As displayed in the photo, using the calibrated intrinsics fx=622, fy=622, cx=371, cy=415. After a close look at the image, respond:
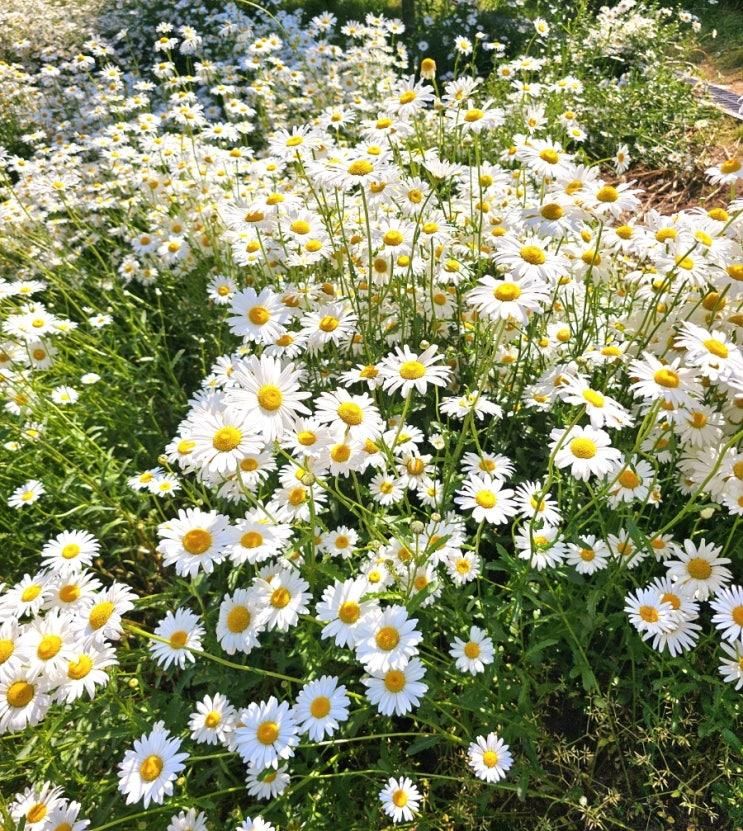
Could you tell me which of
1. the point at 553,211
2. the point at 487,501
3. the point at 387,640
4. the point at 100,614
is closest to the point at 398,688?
the point at 387,640

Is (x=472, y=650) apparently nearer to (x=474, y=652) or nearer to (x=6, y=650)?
(x=474, y=652)

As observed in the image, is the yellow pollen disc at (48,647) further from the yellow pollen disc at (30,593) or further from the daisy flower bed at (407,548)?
the yellow pollen disc at (30,593)

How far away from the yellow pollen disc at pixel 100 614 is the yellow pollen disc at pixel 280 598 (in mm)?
511

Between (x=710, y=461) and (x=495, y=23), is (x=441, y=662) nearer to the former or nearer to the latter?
(x=710, y=461)

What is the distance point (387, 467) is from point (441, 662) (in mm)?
776

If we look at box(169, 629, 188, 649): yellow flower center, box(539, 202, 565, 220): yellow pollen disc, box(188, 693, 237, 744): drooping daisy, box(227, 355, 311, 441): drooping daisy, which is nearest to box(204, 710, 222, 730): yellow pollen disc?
box(188, 693, 237, 744): drooping daisy

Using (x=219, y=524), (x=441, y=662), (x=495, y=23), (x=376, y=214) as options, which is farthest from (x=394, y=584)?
(x=495, y=23)

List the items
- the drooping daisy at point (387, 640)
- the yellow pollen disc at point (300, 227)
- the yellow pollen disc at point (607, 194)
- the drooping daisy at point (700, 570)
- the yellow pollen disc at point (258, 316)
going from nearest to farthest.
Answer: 1. the drooping daisy at point (387, 640)
2. the drooping daisy at point (700, 570)
3. the yellow pollen disc at point (607, 194)
4. the yellow pollen disc at point (258, 316)
5. the yellow pollen disc at point (300, 227)

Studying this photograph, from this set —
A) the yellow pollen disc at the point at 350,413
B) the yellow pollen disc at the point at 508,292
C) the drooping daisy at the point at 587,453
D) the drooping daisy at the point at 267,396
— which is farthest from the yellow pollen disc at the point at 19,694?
the yellow pollen disc at the point at 508,292

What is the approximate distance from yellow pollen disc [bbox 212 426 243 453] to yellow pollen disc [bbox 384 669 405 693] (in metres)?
0.85

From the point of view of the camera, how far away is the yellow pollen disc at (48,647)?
191 centimetres

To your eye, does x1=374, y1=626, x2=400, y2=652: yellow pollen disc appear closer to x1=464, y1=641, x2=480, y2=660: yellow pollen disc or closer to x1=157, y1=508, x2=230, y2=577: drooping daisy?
x1=464, y1=641, x2=480, y2=660: yellow pollen disc

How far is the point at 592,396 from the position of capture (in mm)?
2014

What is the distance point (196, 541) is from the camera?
2.08m
